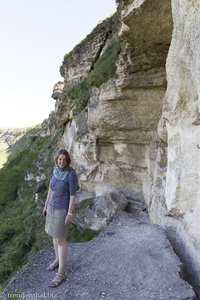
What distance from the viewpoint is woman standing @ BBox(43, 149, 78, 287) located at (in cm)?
508

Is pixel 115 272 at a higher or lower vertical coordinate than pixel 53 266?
higher

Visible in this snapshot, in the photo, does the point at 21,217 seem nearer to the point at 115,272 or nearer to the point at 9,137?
the point at 115,272

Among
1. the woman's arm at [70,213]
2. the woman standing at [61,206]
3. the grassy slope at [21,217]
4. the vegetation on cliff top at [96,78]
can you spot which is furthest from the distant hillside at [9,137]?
the woman's arm at [70,213]

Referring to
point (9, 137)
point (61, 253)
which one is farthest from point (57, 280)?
point (9, 137)

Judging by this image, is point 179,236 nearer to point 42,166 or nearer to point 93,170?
Answer: point 93,170

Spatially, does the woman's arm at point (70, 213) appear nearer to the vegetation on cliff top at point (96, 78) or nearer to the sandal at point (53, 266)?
the sandal at point (53, 266)

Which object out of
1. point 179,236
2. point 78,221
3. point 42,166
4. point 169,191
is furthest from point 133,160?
point 42,166

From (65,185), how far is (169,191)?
2494mm

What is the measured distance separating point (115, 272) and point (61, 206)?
4.37 feet

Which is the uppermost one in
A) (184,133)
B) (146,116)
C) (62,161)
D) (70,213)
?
(146,116)

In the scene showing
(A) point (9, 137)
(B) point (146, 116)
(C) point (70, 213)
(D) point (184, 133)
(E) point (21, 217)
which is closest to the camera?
(C) point (70, 213)

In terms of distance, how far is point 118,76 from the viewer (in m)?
10.2

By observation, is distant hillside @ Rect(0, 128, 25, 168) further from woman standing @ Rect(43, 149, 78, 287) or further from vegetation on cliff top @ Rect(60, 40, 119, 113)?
woman standing @ Rect(43, 149, 78, 287)

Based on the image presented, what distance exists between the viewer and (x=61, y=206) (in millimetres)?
5145
